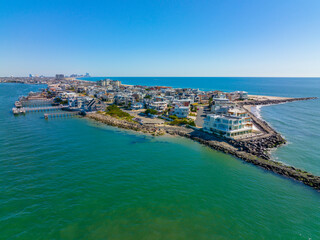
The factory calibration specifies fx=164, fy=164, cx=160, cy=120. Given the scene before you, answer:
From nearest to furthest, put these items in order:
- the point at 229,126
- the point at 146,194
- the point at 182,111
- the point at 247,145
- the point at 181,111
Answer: the point at 146,194
the point at 247,145
the point at 229,126
the point at 182,111
the point at 181,111

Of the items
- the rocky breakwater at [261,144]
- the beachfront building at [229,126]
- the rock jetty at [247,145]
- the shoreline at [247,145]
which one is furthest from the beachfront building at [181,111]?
the rocky breakwater at [261,144]

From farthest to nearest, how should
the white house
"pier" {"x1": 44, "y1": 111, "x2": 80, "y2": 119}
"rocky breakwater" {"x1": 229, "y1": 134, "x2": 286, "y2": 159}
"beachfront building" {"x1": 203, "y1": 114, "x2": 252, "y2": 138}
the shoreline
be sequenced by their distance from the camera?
"pier" {"x1": 44, "y1": 111, "x2": 80, "y2": 119}
the white house
"beachfront building" {"x1": 203, "y1": 114, "x2": 252, "y2": 138}
"rocky breakwater" {"x1": 229, "y1": 134, "x2": 286, "y2": 159}
the shoreline

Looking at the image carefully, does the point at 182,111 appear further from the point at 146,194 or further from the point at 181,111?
the point at 146,194

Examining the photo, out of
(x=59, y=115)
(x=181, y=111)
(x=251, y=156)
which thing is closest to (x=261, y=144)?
(x=251, y=156)

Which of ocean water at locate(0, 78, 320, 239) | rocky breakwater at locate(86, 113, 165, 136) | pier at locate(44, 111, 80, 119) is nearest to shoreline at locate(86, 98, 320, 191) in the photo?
rocky breakwater at locate(86, 113, 165, 136)

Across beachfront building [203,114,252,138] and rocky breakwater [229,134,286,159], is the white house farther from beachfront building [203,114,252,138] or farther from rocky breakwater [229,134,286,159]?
rocky breakwater [229,134,286,159]

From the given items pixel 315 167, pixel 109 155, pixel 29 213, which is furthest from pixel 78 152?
pixel 315 167
